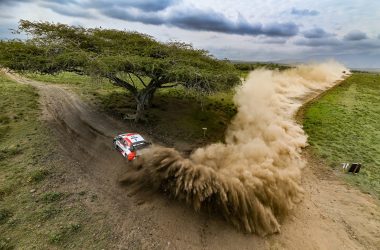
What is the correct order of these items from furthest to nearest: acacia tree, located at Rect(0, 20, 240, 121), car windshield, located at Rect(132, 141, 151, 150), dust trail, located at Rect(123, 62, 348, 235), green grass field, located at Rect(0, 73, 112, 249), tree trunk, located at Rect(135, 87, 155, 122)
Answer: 1. tree trunk, located at Rect(135, 87, 155, 122)
2. acacia tree, located at Rect(0, 20, 240, 121)
3. car windshield, located at Rect(132, 141, 151, 150)
4. dust trail, located at Rect(123, 62, 348, 235)
5. green grass field, located at Rect(0, 73, 112, 249)

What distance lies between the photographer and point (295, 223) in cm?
1698

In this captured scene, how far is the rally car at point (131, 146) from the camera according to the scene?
20.3 metres

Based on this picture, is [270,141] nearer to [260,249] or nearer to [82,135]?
[260,249]

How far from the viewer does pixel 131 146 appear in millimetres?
20375

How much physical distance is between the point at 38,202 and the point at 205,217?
30.9 ft

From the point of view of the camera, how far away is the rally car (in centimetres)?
2028

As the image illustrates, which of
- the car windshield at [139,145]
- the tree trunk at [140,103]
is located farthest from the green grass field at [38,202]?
the tree trunk at [140,103]

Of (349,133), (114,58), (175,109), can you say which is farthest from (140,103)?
(349,133)

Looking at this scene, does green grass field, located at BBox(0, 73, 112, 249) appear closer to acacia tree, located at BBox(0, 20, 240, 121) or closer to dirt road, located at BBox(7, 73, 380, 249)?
dirt road, located at BBox(7, 73, 380, 249)

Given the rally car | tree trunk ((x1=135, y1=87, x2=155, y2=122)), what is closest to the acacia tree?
tree trunk ((x1=135, y1=87, x2=155, y2=122))

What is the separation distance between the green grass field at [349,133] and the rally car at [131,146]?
15.7m

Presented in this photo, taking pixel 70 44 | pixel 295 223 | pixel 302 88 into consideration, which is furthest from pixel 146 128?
pixel 302 88

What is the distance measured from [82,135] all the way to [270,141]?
1668cm

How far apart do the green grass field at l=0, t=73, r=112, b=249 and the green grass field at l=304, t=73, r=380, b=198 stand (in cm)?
1888
